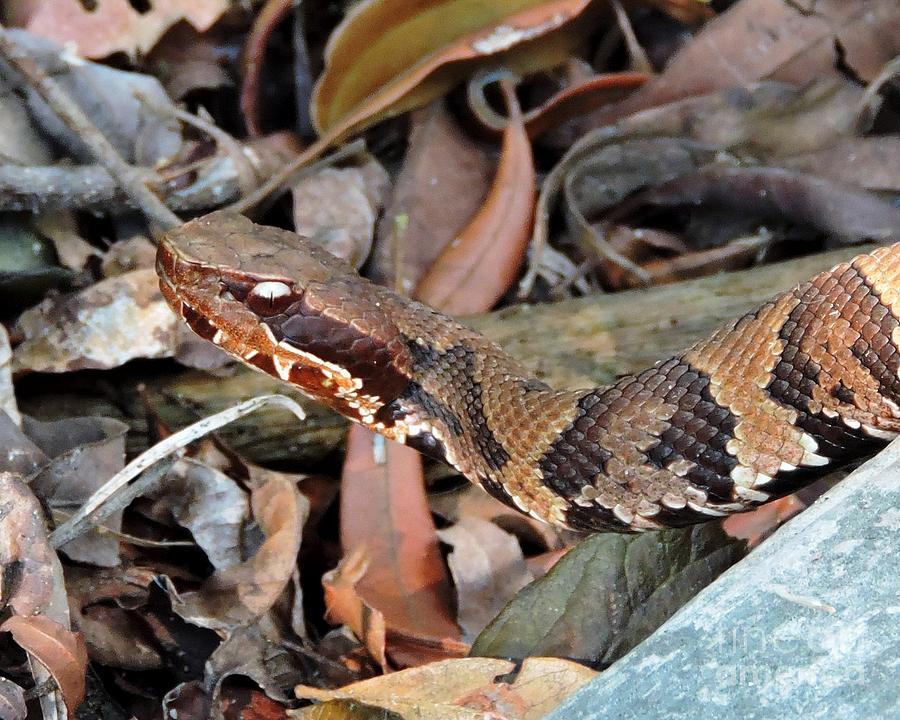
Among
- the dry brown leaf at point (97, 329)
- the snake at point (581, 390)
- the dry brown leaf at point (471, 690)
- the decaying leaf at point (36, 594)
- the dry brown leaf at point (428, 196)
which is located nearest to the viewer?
the dry brown leaf at point (471, 690)

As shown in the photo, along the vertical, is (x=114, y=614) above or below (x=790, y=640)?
below

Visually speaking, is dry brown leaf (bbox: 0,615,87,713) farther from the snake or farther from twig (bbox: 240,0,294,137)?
twig (bbox: 240,0,294,137)

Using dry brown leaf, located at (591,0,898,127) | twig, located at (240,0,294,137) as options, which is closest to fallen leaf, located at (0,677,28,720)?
twig, located at (240,0,294,137)

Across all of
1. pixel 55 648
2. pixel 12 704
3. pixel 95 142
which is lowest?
pixel 12 704

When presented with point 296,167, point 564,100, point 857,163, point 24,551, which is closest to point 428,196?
point 296,167

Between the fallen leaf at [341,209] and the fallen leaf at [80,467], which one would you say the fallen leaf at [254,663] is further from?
the fallen leaf at [341,209]

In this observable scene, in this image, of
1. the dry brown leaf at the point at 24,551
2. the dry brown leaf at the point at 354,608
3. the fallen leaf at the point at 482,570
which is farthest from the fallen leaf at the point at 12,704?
the fallen leaf at the point at 482,570

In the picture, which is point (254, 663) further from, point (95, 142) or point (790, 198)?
point (790, 198)
